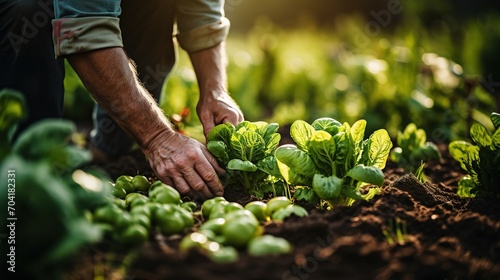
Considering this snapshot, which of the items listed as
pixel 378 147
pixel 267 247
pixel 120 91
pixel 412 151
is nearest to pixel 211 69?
pixel 120 91

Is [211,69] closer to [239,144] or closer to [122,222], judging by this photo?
[239,144]

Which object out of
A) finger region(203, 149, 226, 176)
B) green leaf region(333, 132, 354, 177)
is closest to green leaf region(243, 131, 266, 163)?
finger region(203, 149, 226, 176)

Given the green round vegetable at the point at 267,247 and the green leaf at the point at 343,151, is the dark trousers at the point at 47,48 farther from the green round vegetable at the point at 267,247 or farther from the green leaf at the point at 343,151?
the green round vegetable at the point at 267,247

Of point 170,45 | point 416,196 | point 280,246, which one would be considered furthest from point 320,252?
point 170,45

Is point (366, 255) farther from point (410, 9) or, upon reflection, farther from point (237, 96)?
point (410, 9)

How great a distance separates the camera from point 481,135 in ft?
8.01

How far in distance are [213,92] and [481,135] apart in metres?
1.34

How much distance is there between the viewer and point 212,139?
2.53 metres

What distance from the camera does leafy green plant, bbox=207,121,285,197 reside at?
241cm

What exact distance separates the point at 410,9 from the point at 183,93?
10.7ft

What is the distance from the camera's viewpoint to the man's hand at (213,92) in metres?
2.80

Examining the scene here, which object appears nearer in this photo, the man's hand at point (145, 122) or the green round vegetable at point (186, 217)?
the green round vegetable at point (186, 217)

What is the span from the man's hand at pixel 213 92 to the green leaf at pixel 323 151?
636mm

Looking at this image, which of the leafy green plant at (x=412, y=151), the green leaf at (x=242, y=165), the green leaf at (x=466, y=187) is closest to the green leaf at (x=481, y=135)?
the green leaf at (x=466, y=187)
